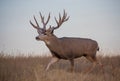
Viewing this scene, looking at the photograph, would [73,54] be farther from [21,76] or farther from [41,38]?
[21,76]

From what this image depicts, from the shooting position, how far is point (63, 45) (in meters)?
9.09

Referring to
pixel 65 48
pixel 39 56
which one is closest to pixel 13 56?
pixel 39 56

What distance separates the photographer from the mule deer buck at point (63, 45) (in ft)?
29.1

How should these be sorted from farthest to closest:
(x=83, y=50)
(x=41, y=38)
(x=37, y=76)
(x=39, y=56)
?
1. (x=39, y=56)
2. (x=83, y=50)
3. (x=41, y=38)
4. (x=37, y=76)

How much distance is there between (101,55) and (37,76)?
7.21 metres

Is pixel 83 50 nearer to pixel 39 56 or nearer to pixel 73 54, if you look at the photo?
pixel 73 54

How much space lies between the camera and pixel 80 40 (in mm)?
9586

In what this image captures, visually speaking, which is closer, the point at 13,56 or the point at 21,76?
the point at 21,76

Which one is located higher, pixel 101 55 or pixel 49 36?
pixel 49 36

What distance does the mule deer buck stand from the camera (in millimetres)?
8867

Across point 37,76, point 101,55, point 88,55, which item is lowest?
point 101,55

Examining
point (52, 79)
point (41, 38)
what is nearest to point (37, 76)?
point (52, 79)

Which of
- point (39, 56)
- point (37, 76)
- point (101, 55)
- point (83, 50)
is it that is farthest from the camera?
point (101, 55)

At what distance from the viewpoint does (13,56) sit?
1052 centimetres
